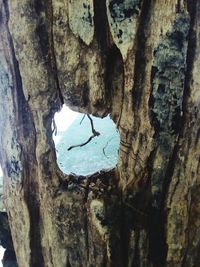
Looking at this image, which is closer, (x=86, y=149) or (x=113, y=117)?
(x=113, y=117)

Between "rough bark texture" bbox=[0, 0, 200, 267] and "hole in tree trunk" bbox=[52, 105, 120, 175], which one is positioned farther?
"hole in tree trunk" bbox=[52, 105, 120, 175]

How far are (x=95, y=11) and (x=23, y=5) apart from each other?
0.85 feet

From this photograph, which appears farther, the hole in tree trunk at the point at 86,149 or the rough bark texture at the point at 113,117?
the hole in tree trunk at the point at 86,149

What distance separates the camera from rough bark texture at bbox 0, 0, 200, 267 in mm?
1255

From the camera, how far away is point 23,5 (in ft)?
4.29

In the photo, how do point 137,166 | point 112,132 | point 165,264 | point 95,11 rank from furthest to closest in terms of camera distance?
point 112,132 → point 165,264 → point 137,166 → point 95,11

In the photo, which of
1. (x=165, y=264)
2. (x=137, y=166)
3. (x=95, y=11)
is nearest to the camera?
(x=95, y=11)

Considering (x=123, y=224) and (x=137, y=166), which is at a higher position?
(x=137, y=166)

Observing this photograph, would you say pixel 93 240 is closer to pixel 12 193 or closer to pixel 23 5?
pixel 12 193

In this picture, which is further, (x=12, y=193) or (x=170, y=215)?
(x=12, y=193)

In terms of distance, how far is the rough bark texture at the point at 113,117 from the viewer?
1.25m

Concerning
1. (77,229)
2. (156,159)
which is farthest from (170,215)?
(77,229)

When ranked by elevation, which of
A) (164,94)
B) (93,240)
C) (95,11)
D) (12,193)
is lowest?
(93,240)

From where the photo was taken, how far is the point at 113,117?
1.35 metres
